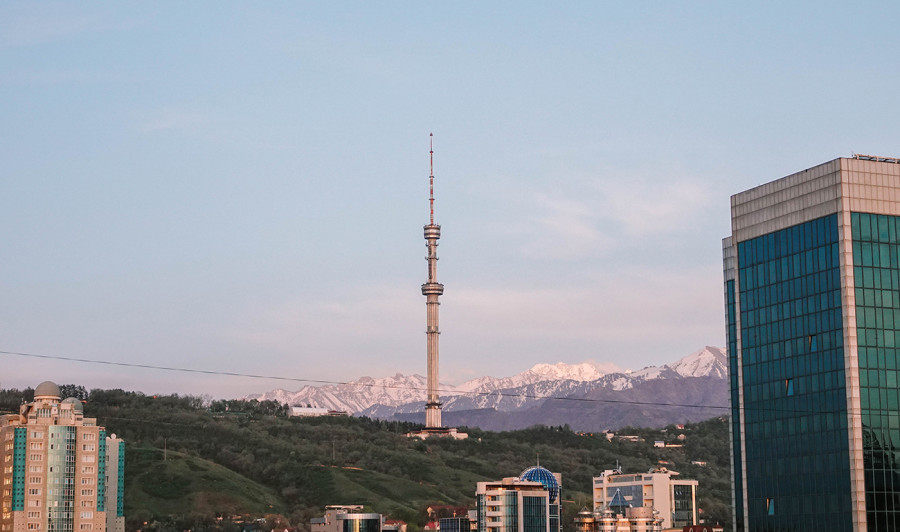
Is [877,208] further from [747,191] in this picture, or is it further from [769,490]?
[769,490]

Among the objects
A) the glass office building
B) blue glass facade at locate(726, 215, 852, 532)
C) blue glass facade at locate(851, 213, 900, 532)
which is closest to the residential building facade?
blue glass facade at locate(726, 215, 852, 532)

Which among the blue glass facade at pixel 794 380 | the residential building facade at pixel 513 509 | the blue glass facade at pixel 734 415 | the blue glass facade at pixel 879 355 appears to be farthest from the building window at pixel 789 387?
the residential building facade at pixel 513 509

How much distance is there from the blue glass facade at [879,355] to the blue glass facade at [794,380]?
1832 mm

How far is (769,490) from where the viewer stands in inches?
4975

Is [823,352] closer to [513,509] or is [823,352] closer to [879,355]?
[879,355]

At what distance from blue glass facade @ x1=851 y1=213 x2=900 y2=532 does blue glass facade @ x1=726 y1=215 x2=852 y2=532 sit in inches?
72.1

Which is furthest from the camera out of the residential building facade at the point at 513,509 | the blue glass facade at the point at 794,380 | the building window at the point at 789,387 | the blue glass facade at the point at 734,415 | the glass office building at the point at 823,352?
the residential building facade at the point at 513,509

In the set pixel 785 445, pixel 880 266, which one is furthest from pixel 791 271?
pixel 785 445

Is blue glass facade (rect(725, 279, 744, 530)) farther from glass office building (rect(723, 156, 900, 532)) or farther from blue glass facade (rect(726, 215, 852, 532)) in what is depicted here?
glass office building (rect(723, 156, 900, 532))

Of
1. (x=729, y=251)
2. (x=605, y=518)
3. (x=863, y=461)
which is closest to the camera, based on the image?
(x=863, y=461)

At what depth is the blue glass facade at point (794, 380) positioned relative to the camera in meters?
119

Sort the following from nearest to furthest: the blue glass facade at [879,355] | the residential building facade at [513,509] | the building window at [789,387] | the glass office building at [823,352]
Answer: the blue glass facade at [879,355], the glass office building at [823,352], the building window at [789,387], the residential building facade at [513,509]

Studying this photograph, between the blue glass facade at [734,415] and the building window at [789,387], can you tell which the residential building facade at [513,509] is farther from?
the building window at [789,387]

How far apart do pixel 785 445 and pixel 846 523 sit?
33.1 ft
